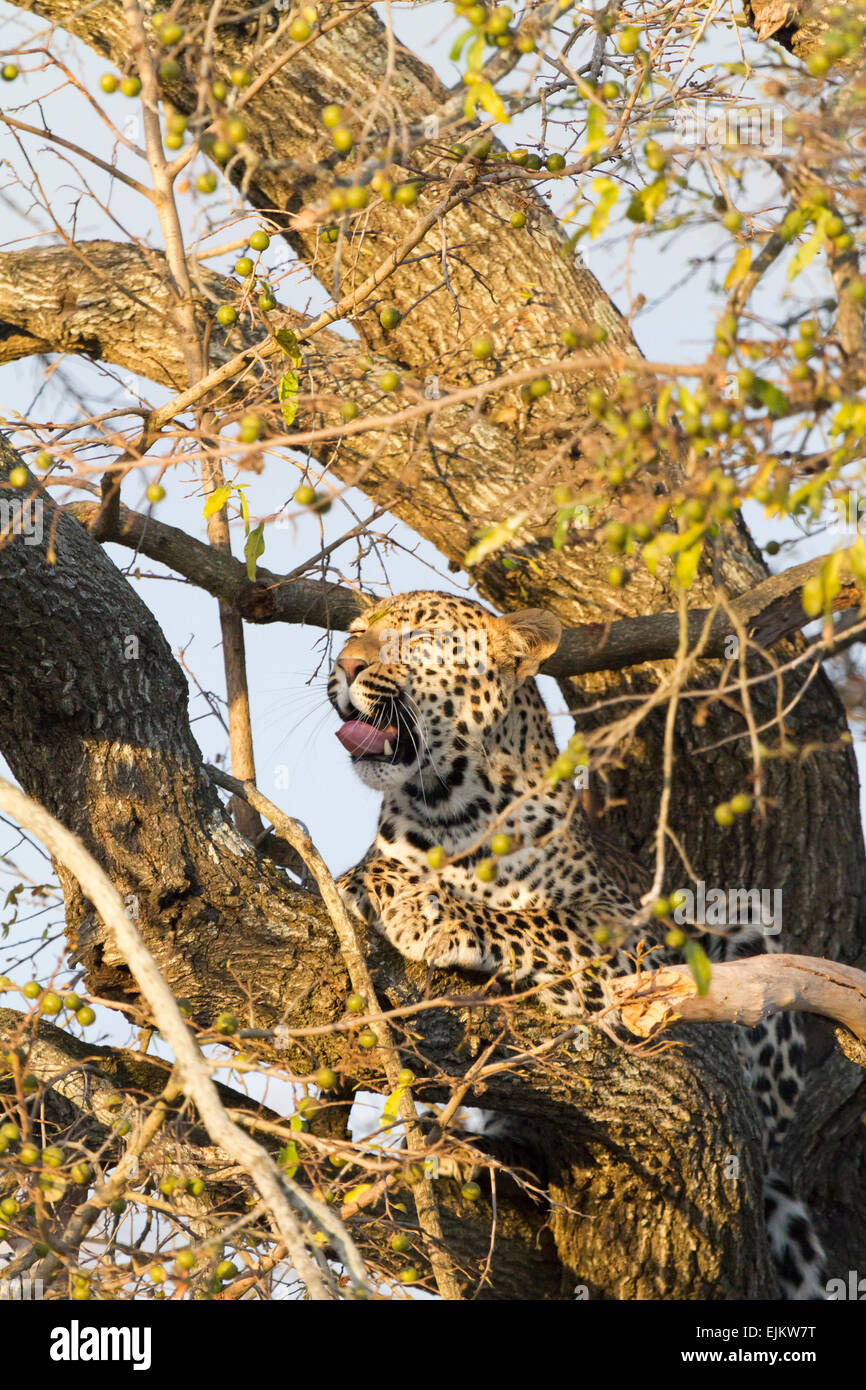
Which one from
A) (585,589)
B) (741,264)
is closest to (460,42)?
(741,264)

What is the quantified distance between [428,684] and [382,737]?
0.33 metres

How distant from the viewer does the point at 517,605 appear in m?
6.67

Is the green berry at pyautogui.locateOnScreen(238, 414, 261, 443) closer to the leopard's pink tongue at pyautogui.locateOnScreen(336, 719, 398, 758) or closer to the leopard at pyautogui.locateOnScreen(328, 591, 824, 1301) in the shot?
the leopard at pyautogui.locateOnScreen(328, 591, 824, 1301)

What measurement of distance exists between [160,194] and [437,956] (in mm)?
2450

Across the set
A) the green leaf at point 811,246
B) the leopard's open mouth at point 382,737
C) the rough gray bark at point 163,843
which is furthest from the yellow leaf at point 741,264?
the leopard's open mouth at point 382,737

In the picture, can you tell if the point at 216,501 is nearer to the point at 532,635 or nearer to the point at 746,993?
the point at 746,993

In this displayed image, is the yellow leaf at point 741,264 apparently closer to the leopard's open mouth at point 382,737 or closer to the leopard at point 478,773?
the leopard at point 478,773

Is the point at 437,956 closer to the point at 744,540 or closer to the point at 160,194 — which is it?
the point at 160,194

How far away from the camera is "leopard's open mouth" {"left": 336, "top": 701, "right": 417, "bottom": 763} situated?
559 centimetres

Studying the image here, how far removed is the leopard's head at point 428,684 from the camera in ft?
18.5

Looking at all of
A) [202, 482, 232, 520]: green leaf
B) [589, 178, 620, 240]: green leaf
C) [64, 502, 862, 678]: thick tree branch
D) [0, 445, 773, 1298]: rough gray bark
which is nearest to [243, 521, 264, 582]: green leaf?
[202, 482, 232, 520]: green leaf

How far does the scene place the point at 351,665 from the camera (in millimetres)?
5688
